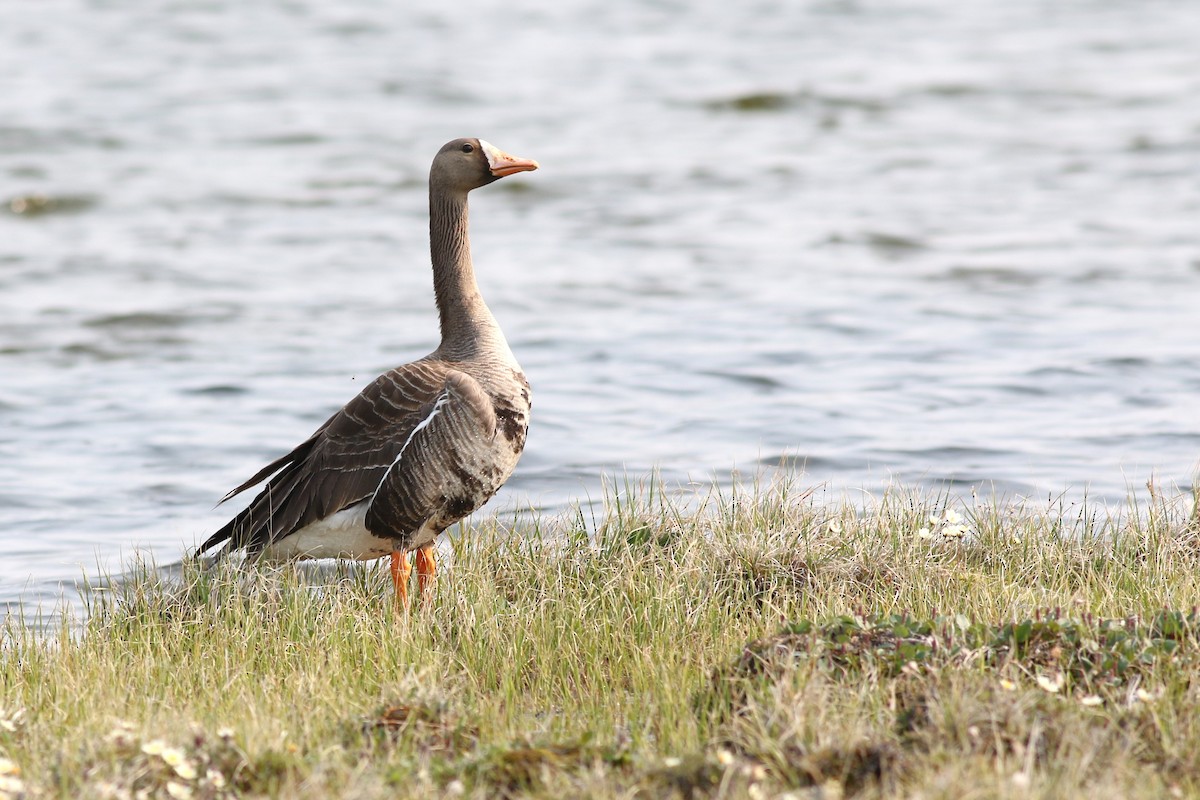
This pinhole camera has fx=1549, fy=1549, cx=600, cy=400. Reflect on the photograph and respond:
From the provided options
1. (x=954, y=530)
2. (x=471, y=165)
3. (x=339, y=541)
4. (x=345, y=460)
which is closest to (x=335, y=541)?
(x=339, y=541)

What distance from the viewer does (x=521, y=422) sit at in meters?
7.35

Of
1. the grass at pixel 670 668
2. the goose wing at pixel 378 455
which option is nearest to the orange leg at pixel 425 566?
the grass at pixel 670 668

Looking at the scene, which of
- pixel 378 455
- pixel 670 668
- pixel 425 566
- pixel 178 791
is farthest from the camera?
pixel 425 566

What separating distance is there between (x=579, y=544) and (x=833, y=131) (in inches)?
738

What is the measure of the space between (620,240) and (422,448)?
40.3ft

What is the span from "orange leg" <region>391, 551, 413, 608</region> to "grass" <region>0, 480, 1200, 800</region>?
150mm

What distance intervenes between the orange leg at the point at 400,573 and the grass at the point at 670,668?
150 millimetres

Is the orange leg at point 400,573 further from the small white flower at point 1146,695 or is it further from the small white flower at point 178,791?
the small white flower at point 1146,695

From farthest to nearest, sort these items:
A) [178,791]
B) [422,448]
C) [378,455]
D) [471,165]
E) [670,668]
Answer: [471,165] → [378,455] → [422,448] → [670,668] → [178,791]

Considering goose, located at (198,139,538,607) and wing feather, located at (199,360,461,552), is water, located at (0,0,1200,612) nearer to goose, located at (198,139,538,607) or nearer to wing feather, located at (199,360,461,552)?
wing feather, located at (199,360,461,552)

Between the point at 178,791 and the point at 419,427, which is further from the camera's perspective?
the point at 419,427

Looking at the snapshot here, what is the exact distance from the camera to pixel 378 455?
7402 millimetres

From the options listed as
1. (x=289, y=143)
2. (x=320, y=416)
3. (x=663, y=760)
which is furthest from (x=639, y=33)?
(x=663, y=760)

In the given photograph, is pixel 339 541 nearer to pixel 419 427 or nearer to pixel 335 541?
pixel 335 541
